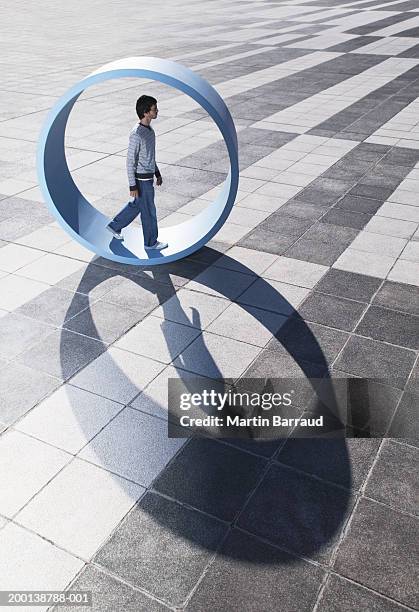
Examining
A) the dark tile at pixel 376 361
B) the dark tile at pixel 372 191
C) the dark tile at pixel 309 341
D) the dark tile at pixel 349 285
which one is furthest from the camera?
the dark tile at pixel 372 191

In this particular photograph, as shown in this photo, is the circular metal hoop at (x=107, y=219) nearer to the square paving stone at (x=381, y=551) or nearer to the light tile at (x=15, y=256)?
the light tile at (x=15, y=256)

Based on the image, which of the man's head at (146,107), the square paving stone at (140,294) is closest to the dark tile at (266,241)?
the square paving stone at (140,294)

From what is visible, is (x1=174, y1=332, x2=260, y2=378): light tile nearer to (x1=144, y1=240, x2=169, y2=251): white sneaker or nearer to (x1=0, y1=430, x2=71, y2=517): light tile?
(x1=0, y1=430, x2=71, y2=517): light tile

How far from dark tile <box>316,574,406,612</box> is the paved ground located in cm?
1

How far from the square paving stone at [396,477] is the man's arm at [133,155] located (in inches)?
176

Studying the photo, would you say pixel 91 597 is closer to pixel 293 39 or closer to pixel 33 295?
pixel 33 295

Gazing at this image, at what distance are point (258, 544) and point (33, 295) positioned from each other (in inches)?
176

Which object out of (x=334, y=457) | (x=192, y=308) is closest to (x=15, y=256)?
(x=192, y=308)

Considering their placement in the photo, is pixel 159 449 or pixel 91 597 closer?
pixel 91 597

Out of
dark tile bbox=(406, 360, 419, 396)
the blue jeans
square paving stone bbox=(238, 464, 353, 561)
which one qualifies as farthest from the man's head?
square paving stone bbox=(238, 464, 353, 561)

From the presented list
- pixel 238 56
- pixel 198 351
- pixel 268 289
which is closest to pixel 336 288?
pixel 268 289

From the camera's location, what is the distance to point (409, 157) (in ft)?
40.9

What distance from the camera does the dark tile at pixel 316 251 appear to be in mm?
8320

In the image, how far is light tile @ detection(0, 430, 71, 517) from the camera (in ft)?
15.4
